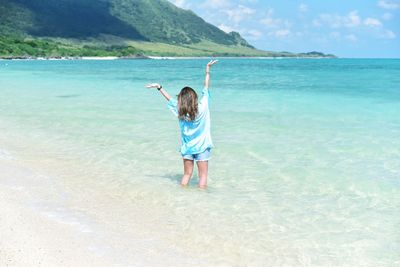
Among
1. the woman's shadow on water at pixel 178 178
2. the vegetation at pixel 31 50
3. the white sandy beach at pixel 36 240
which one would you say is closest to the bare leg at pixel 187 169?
the woman's shadow on water at pixel 178 178

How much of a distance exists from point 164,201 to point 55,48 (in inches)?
7610

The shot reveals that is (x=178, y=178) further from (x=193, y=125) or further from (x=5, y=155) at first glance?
(x=5, y=155)

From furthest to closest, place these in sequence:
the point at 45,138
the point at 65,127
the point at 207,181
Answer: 1. the point at 65,127
2. the point at 45,138
3. the point at 207,181

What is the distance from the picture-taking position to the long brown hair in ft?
27.2

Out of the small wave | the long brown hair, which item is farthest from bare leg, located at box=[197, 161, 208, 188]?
the small wave

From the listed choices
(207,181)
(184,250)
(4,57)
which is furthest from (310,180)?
(4,57)

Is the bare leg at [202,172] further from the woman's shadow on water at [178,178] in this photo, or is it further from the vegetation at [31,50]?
the vegetation at [31,50]

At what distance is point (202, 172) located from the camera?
9.00 m

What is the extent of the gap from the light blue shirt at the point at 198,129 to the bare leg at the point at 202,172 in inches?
9.4

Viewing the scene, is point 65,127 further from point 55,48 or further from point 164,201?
point 55,48

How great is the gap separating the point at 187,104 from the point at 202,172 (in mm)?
1318

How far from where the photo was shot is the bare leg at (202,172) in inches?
352

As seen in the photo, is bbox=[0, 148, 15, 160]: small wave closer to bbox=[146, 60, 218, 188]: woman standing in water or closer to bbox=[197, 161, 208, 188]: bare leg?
bbox=[146, 60, 218, 188]: woman standing in water

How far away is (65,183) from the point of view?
363 inches
